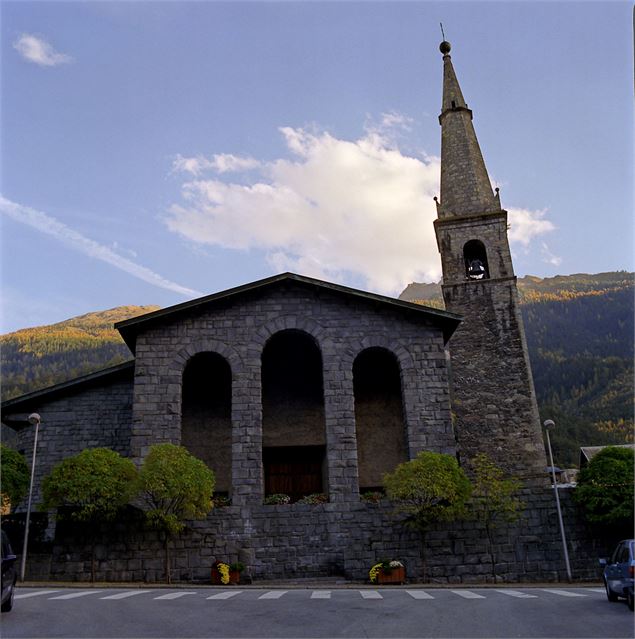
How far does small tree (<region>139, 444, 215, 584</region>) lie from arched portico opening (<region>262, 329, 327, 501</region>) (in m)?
6.00

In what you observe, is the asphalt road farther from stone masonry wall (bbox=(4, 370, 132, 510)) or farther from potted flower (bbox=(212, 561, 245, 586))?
stone masonry wall (bbox=(4, 370, 132, 510))

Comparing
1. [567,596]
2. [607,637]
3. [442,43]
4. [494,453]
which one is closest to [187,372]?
[494,453]

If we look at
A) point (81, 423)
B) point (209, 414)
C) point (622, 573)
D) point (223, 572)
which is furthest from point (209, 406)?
point (622, 573)

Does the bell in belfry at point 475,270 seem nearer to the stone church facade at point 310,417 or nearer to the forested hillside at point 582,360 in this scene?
the stone church facade at point 310,417

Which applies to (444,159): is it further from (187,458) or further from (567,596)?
(567,596)

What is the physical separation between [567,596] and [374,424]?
14117 millimetres

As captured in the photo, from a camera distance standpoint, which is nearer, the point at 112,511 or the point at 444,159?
the point at 112,511

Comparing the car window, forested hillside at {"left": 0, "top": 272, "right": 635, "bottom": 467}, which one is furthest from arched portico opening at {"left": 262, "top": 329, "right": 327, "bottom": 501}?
forested hillside at {"left": 0, "top": 272, "right": 635, "bottom": 467}

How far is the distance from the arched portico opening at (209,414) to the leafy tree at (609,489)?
12.6 m

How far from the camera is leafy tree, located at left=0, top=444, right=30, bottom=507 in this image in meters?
21.6

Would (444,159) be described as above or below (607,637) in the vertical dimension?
above

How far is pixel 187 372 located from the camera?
26281 mm

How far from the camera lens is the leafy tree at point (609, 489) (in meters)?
19.8

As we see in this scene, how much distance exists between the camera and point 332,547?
800 inches
